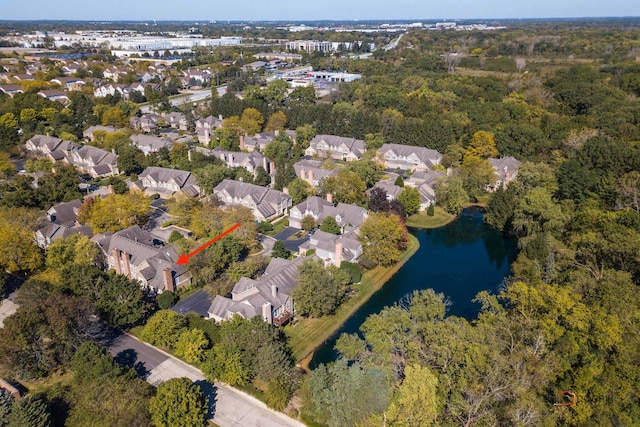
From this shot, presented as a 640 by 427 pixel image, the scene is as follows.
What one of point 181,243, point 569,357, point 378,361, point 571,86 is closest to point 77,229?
point 181,243

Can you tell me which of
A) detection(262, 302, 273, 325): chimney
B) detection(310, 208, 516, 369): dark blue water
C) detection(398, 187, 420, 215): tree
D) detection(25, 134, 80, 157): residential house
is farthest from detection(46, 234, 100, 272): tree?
detection(25, 134, 80, 157): residential house

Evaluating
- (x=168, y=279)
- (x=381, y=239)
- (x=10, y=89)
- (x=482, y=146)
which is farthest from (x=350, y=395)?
(x=10, y=89)

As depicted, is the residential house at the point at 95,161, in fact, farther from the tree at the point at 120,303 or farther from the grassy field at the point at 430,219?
the grassy field at the point at 430,219

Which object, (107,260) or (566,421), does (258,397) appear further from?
(107,260)

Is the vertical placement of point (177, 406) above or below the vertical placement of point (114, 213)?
below

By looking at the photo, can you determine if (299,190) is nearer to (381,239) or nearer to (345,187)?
(345,187)

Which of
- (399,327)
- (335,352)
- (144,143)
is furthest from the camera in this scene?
(144,143)

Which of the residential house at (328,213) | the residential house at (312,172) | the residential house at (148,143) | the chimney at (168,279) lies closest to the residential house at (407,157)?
the residential house at (312,172)
